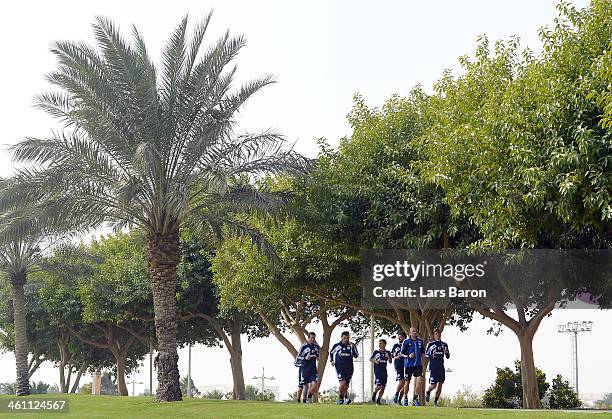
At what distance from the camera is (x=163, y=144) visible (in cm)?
2483

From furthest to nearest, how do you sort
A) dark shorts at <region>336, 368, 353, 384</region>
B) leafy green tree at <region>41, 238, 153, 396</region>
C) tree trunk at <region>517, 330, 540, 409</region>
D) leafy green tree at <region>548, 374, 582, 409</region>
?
leafy green tree at <region>41, 238, 153, 396</region>
leafy green tree at <region>548, 374, 582, 409</region>
tree trunk at <region>517, 330, 540, 409</region>
dark shorts at <region>336, 368, 353, 384</region>

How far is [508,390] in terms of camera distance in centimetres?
3412

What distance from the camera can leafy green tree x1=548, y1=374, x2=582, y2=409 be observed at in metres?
33.8

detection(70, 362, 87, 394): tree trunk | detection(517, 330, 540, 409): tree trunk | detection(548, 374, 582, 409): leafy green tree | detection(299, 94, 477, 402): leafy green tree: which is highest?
detection(299, 94, 477, 402): leafy green tree

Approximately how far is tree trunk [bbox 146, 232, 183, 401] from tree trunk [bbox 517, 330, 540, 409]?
1046 cm

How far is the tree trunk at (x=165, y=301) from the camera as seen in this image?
24922 millimetres

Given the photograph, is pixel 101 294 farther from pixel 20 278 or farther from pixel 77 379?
pixel 77 379

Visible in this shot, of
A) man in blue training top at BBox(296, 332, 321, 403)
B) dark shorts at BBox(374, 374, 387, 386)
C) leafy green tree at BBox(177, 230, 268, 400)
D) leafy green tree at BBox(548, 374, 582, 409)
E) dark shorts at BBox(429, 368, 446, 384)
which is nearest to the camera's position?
dark shorts at BBox(429, 368, 446, 384)

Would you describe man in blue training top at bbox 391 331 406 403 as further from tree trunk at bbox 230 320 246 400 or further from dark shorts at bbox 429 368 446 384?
tree trunk at bbox 230 320 246 400

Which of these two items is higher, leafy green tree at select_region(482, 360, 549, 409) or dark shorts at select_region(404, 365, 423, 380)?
dark shorts at select_region(404, 365, 423, 380)

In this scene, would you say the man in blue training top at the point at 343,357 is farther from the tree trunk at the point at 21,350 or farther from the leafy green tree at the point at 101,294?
the tree trunk at the point at 21,350

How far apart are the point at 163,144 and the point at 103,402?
826 cm

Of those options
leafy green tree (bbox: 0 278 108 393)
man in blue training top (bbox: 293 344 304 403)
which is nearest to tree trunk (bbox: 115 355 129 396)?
leafy green tree (bbox: 0 278 108 393)

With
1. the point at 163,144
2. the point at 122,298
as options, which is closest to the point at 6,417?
the point at 163,144
